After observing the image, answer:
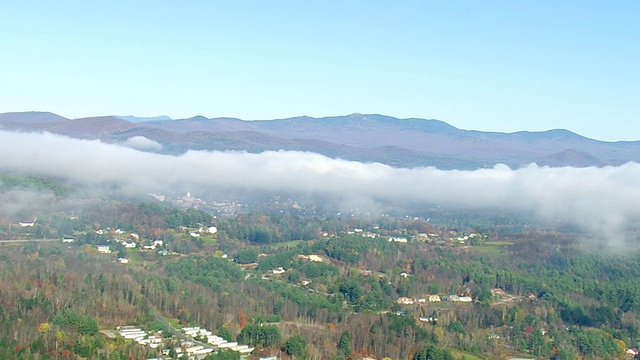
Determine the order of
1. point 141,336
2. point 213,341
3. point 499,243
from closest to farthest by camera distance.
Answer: point 141,336 < point 213,341 < point 499,243

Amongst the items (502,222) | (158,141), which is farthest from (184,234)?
(158,141)

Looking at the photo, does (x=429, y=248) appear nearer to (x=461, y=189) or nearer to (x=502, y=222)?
(x=502, y=222)

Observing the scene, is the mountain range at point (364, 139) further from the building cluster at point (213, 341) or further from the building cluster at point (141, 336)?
the building cluster at point (141, 336)

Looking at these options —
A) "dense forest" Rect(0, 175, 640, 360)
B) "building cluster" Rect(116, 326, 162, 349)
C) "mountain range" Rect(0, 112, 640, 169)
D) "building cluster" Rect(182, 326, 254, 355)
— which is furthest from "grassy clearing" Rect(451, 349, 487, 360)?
"mountain range" Rect(0, 112, 640, 169)

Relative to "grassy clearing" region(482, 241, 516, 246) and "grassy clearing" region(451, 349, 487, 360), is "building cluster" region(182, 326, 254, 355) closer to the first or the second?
"grassy clearing" region(451, 349, 487, 360)

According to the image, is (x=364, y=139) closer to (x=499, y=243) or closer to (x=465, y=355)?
(x=499, y=243)

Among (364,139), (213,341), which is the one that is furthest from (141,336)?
(364,139)
